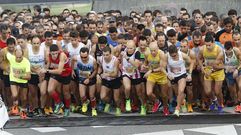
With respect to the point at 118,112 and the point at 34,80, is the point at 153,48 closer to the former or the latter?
the point at 118,112

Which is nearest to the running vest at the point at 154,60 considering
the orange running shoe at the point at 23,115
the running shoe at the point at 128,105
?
the running shoe at the point at 128,105

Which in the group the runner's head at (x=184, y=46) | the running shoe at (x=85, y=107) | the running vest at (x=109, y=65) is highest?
the runner's head at (x=184, y=46)

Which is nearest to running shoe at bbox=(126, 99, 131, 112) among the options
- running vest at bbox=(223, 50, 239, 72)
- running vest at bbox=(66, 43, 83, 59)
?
running vest at bbox=(66, 43, 83, 59)

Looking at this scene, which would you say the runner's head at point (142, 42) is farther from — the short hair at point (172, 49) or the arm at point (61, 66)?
the arm at point (61, 66)

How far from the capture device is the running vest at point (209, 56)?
11.0m

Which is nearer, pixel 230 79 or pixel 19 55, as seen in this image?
pixel 19 55

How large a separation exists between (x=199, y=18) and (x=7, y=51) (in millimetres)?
4518

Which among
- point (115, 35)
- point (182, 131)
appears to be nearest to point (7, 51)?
point (115, 35)

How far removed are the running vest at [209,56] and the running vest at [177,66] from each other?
1.57 ft

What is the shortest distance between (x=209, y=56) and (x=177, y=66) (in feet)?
2.24

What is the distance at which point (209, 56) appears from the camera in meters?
11.1

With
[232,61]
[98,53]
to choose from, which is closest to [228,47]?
[232,61]

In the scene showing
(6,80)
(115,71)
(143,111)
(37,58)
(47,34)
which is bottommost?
(143,111)

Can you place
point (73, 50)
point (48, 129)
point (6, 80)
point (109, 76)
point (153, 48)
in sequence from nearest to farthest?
1. point (48, 129)
2. point (153, 48)
3. point (109, 76)
4. point (73, 50)
5. point (6, 80)
